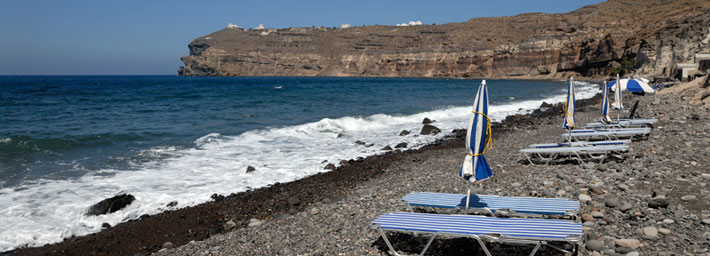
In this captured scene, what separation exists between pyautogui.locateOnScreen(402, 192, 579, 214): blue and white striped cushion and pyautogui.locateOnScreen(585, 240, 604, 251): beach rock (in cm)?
65

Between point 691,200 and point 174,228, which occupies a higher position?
point 691,200

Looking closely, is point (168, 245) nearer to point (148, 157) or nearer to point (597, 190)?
point (597, 190)

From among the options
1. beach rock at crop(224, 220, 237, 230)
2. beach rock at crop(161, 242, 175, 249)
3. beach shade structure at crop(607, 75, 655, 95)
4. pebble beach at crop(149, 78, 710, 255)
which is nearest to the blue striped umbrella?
beach shade structure at crop(607, 75, 655, 95)

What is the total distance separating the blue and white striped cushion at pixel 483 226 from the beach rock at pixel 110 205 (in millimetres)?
6356

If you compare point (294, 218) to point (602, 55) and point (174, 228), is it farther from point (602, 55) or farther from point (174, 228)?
point (602, 55)

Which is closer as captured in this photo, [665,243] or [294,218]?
[665,243]

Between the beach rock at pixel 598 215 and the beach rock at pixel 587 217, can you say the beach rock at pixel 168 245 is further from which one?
the beach rock at pixel 598 215

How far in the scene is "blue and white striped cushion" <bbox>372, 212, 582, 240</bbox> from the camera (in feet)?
13.9

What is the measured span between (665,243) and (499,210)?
180 cm

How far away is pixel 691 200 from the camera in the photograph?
18.0 feet

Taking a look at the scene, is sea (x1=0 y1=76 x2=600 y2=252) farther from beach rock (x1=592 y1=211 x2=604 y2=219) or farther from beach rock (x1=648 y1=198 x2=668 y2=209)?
beach rock (x1=648 y1=198 x2=668 y2=209)

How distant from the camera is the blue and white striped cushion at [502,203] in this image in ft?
17.5

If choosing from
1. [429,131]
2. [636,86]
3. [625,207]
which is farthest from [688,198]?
[429,131]

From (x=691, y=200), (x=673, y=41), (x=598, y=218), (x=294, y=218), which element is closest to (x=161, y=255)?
(x=294, y=218)
